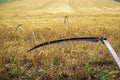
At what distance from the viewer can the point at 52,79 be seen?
3.44 meters

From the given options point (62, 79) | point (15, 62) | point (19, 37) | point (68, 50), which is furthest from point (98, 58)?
point (19, 37)

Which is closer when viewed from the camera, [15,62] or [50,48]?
[15,62]

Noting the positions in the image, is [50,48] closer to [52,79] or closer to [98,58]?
[98,58]

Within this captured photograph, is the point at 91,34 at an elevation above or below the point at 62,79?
below

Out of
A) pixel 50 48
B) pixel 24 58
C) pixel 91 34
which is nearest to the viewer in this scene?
pixel 24 58

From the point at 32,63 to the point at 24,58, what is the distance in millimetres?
232

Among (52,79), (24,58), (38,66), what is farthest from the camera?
(24,58)

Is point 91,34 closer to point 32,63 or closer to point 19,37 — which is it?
point 19,37

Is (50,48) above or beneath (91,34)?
above

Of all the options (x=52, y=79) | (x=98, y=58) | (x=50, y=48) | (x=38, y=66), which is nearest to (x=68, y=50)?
(x=50, y=48)

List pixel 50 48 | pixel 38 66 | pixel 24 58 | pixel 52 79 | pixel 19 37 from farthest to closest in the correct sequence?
pixel 19 37 → pixel 50 48 → pixel 24 58 → pixel 38 66 → pixel 52 79

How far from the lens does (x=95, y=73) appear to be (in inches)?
141

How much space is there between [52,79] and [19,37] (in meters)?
3.03

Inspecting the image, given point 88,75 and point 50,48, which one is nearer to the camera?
point 88,75
